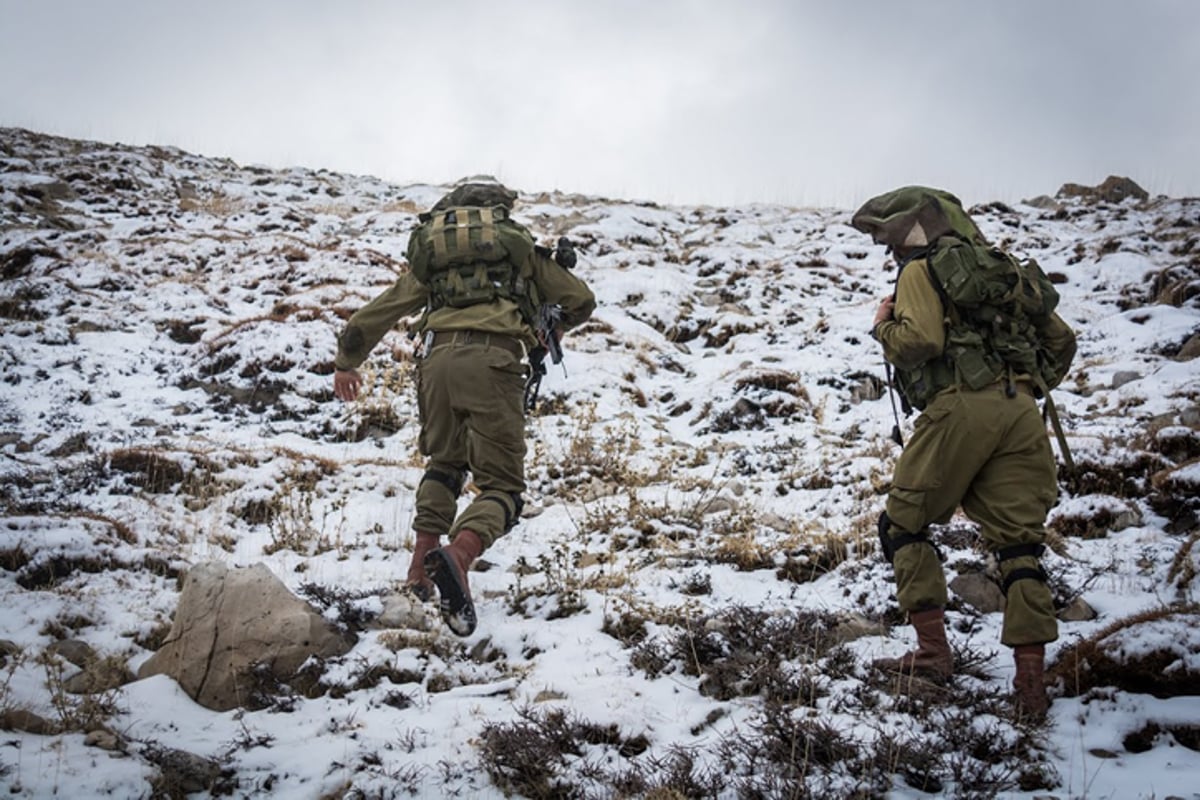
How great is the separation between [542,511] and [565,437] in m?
1.84

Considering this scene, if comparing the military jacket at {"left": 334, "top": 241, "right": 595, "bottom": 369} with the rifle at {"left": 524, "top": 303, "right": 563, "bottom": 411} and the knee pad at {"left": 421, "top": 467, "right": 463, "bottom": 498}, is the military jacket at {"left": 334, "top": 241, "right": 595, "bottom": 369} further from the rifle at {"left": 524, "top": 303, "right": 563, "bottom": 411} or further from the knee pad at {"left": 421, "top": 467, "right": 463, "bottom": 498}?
the knee pad at {"left": 421, "top": 467, "right": 463, "bottom": 498}

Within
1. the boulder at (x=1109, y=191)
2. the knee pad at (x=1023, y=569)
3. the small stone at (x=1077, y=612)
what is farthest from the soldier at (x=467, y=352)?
the boulder at (x=1109, y=191)

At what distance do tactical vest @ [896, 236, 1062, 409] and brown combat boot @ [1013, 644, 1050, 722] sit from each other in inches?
41.5

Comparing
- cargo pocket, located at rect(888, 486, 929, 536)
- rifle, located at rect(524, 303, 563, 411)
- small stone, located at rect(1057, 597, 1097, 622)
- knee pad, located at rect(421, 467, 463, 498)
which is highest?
rifle, located at rect(524, 303, 563, 411)

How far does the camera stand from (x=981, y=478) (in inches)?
121

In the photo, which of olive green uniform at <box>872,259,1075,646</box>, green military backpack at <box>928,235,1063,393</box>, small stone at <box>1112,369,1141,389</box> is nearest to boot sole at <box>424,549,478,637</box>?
olive green uniform at <box>872,259,1075,646</box>

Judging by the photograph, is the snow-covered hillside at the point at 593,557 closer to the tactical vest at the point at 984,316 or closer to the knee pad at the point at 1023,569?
the knee pad at the point at 1023,569

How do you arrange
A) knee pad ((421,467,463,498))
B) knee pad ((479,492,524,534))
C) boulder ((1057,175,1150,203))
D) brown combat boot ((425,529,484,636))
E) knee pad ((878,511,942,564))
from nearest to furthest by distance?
knee pad ((878,511,942,564)) → brown combat boot ((425,529,484,636)) → knee pad ((479,492,524,534)) → knee pad ((421,467,463,498)) → boulder ((1057,175,1150,203))

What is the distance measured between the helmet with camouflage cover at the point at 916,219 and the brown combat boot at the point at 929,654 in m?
1.64

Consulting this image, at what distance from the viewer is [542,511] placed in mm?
6055

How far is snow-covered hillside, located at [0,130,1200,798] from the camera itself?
2.46 meters

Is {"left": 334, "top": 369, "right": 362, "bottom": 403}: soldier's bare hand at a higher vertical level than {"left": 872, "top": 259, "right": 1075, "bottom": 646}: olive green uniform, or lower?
higher

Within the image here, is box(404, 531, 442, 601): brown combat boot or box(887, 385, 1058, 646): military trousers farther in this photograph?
box(404, 531, 442, 601): brown combat boot

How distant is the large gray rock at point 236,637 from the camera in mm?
3146
